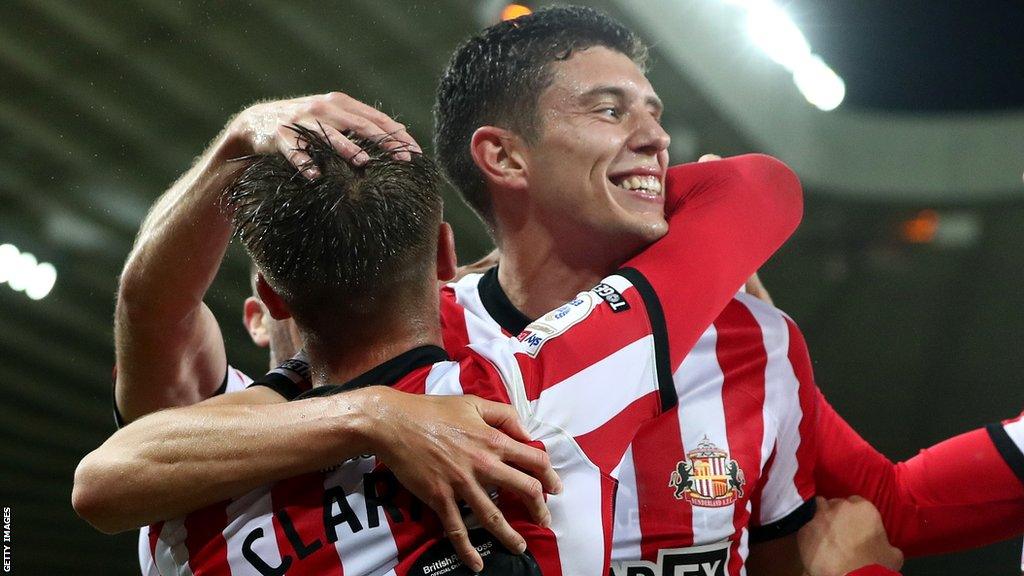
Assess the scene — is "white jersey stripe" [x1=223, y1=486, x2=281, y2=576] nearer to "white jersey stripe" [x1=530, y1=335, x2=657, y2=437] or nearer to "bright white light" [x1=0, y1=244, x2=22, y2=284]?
"white jersey stripe" [x1=530, y1=335, x2=657, y2=437]

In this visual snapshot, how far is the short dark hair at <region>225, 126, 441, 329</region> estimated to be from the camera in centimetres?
109

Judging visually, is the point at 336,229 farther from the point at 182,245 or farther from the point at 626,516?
the point at 626,516

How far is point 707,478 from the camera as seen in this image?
1.39m

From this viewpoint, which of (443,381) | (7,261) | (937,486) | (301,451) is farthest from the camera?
(7,261)

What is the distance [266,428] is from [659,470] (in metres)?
0.64

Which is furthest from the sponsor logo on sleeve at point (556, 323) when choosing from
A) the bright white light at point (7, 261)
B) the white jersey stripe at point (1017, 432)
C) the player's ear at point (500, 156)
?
the bright white light at point (7, 261)

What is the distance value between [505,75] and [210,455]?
0.94m

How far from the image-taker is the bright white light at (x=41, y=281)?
13.3 ft

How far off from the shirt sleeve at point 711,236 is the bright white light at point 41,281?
3.41m

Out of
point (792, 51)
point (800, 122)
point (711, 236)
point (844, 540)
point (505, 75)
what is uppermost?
point (792, 51)

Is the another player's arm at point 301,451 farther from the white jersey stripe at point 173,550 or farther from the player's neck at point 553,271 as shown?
the player's neck at point 553,271

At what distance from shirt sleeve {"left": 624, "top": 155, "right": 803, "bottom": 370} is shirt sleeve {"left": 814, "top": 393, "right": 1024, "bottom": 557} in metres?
0.45

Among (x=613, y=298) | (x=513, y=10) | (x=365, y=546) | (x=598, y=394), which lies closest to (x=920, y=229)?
(x=513, y=10)

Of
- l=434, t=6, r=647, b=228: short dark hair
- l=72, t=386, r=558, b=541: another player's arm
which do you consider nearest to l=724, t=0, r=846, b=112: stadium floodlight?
l=434, t=6, r=647, b=228: short dark hair
